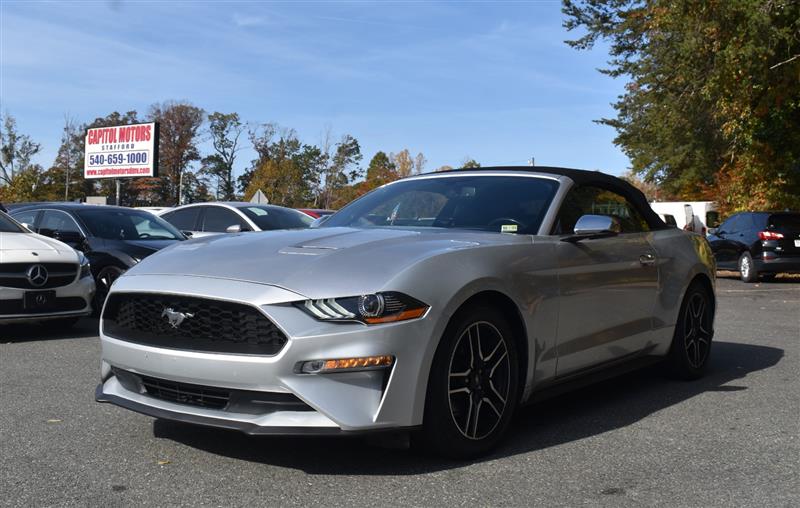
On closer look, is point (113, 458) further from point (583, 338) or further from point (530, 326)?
point (583, 338)

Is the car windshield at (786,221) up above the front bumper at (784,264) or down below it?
above

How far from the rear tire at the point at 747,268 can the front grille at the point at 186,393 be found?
17368mm

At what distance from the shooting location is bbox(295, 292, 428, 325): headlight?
3861 mm

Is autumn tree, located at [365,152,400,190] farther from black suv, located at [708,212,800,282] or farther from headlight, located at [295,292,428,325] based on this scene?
headlight, located at [295,292,428,325]

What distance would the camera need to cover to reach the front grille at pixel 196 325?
3.89m

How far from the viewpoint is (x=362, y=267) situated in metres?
4.07

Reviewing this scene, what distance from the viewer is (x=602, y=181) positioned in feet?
19.9

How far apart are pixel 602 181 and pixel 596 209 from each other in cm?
33

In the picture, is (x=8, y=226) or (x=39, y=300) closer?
(x=39, y=300)

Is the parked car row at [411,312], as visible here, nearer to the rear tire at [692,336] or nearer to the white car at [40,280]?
the rear tire at [692,336]

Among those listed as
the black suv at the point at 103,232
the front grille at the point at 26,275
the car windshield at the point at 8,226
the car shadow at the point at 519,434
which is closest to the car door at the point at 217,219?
the black suv at the point at 103,232

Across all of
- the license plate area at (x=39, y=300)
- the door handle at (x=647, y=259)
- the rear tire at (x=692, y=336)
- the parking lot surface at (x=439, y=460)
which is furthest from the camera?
the license plate area at (x=39, y=300)

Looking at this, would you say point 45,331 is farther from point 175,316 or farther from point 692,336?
point 692,336

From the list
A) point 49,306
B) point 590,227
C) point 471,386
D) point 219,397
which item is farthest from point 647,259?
point 49,306
